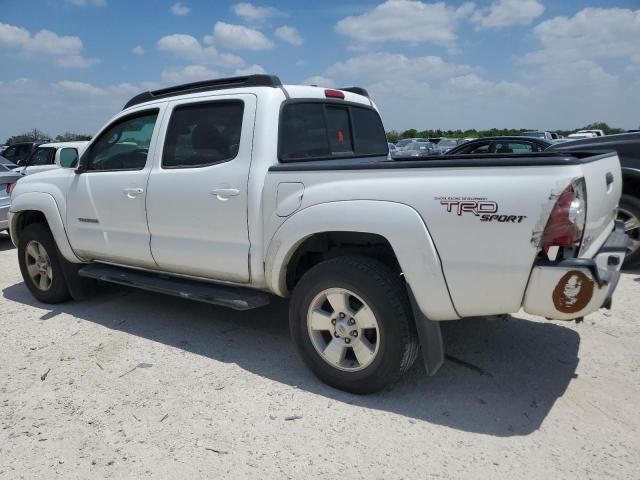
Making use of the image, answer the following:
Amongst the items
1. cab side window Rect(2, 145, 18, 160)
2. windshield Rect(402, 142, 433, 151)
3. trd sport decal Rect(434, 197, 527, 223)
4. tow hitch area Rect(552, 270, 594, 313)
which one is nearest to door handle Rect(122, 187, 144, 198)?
trd sport decal Rect(434, 197, 527, 223)

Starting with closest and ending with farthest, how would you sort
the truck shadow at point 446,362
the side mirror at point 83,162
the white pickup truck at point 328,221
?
the white pickup truck at point 328,221 → the truck shadow at point 446,362 → the side mirror at point 83,162

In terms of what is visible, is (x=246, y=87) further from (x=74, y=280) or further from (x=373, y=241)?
(x=74, y=280)

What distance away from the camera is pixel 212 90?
3986 millimetres

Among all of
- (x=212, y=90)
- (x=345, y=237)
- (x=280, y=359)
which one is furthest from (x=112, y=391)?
(x=212, y=90)

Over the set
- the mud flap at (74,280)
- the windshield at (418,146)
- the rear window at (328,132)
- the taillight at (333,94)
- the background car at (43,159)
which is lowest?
the mud flap at (74,280)

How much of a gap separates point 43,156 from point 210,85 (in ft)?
34.6

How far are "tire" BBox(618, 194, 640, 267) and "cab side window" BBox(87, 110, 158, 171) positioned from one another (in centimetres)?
495

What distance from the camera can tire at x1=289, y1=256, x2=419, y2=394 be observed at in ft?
9.95

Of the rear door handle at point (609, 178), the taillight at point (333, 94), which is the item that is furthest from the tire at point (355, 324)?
the taillight at point (333, 94)

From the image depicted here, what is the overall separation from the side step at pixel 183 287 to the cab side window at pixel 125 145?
A: 0.91m

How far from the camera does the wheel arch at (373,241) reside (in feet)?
9.30

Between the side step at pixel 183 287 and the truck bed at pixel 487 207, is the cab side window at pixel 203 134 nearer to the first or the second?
the side step at pixel 183 287

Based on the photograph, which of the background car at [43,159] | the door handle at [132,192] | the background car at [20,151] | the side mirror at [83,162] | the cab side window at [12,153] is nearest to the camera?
the door handle at [132,192]

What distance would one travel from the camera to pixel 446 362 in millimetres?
3740
